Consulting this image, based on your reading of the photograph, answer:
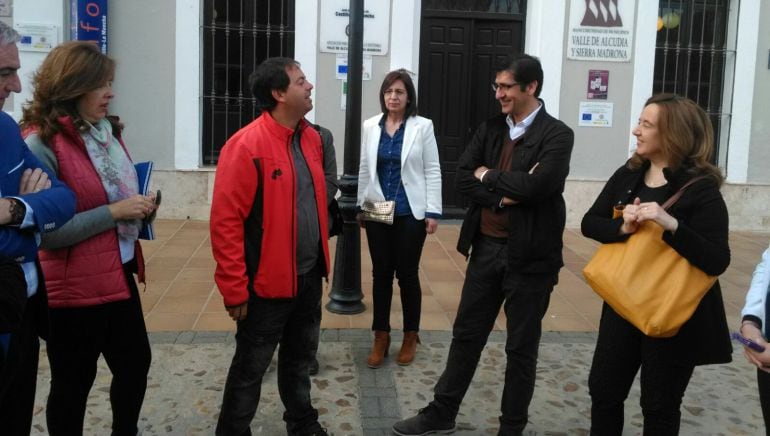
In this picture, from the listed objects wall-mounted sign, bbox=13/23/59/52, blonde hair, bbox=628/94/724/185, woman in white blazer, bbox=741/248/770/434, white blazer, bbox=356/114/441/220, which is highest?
wall-mounted sign, bbox=13/23/59/52

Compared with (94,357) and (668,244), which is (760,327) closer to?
(668,244)

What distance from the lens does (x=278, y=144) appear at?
10.1ft

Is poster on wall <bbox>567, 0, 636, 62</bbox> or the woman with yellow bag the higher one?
poster on wall <bbox>567, 0, 636, 62</bbox>

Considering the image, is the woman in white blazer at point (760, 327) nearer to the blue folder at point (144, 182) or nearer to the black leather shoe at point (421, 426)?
the black leather shoe at point (421, 426)

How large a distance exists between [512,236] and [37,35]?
24.1 ft

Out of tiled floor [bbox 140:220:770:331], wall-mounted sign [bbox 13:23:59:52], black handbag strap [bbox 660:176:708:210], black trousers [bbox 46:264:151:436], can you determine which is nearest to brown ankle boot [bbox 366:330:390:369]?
tiled floor [bbox 140:220:770:331]

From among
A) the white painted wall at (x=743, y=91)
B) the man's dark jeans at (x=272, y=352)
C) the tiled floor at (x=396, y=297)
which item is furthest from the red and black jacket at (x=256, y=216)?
the white painted wall at (x=743, y=91)

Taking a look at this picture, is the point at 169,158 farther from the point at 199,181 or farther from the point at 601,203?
the point at 601,203

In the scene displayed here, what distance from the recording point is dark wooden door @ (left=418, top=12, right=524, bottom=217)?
30.5 ft

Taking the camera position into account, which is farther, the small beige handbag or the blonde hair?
the small beige handbag

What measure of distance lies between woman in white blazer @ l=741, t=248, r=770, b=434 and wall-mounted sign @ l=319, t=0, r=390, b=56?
6.87 m

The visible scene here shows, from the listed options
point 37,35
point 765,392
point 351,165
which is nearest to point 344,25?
point 37,35

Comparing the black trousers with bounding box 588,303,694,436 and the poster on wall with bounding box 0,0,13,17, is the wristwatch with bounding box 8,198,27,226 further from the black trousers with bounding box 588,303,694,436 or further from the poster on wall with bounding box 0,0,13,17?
the poster on wall with bounding box 0,0,13,17

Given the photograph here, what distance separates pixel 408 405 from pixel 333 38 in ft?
19.5
